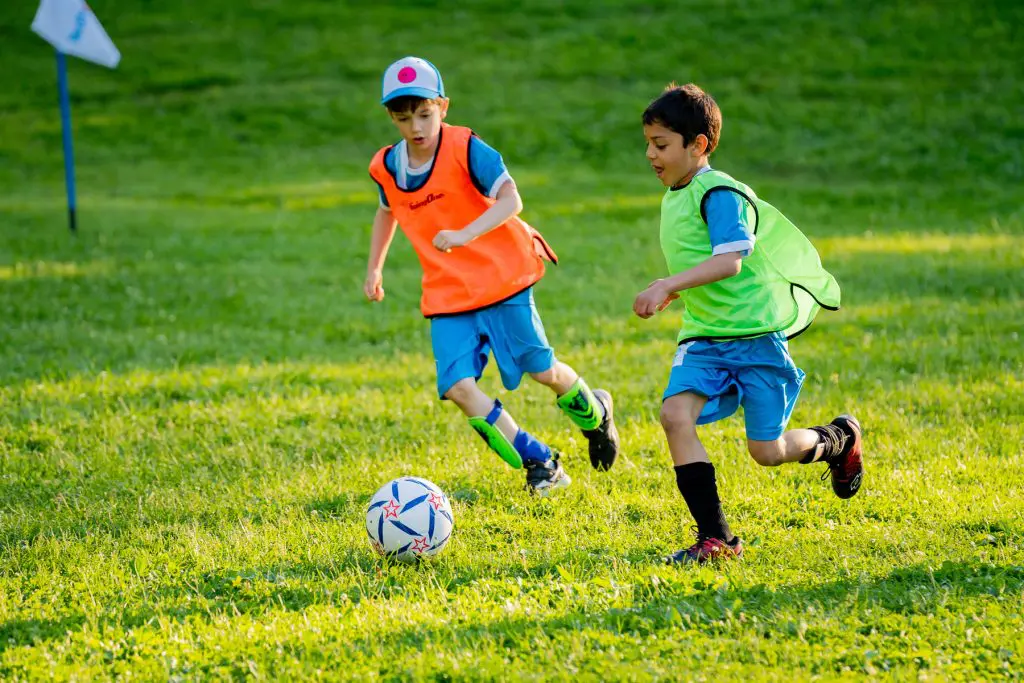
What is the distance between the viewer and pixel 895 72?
25.4 m

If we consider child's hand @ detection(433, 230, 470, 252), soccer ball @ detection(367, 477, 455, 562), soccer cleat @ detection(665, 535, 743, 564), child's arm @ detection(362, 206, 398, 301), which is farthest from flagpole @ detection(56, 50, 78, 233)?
soccer cleat @ detection(665, 535, 743, 564)

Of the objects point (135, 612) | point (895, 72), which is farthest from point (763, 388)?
point (895, 72)

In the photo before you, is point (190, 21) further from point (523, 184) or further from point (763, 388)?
point (763, 388)

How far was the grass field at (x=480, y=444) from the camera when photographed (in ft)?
14.1

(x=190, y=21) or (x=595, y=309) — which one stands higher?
(x=190, y=21)

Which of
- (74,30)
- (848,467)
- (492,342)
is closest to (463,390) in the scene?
(492,342)

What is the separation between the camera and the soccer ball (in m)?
5.09

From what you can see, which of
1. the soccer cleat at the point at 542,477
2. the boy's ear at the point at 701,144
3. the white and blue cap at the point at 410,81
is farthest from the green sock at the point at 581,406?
the white and blue cap at the point at 410,81

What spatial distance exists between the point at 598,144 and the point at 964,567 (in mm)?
18742

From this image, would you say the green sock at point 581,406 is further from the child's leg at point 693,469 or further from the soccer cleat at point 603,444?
the child's leg at point 693,469

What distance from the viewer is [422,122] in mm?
5785

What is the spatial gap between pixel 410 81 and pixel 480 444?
2.46 m

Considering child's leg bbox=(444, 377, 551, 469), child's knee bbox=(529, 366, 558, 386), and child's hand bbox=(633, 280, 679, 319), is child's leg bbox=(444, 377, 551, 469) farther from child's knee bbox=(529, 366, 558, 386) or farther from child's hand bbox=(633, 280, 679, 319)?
child's hand bbox=(633, 280, 679, 319)

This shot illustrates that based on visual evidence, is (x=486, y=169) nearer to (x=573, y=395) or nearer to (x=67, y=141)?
(x=573, y=395)
